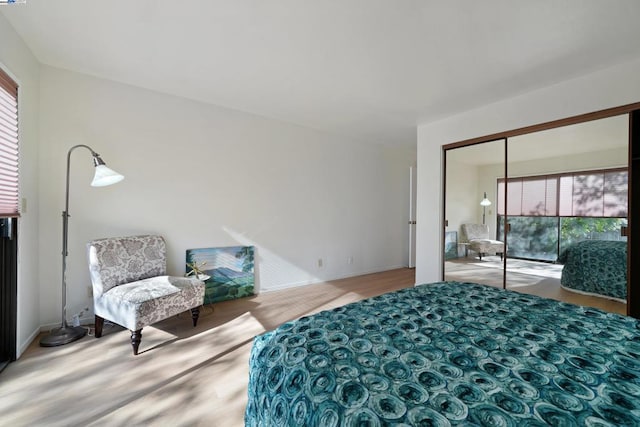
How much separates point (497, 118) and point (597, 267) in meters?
1.90

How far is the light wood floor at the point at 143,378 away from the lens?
1553 millimetres

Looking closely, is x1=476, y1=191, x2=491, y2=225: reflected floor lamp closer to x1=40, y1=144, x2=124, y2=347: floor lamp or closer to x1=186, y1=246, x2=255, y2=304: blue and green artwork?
x1=186, y1=246, x2=255, y2=304: blue and green artwork

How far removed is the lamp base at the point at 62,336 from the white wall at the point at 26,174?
0.13 metres

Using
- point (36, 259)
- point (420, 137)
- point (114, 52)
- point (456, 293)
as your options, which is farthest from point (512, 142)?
point (36, 259)

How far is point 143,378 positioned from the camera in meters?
1.89

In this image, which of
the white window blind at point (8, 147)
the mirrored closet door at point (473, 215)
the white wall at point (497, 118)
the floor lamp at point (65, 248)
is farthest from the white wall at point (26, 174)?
the mirrored closet door at point (473, 215)

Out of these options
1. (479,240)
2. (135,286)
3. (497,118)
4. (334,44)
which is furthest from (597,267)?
(135,286)

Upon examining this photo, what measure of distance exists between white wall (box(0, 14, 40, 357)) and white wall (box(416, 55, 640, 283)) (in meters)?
4.32

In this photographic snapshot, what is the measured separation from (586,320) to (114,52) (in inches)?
149

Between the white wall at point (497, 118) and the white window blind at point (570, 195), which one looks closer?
the white wall at point (497, 118)

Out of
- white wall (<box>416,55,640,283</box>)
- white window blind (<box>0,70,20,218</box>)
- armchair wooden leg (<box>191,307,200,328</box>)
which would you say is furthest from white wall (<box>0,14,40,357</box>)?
white wall (<box>416,55,640,283</box>)

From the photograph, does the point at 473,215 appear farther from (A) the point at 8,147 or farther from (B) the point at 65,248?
(A) the point at 8,147

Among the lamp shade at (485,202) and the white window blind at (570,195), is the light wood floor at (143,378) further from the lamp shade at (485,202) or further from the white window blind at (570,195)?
the lamp shade at (485,202)

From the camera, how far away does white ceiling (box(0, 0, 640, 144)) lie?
177cm
